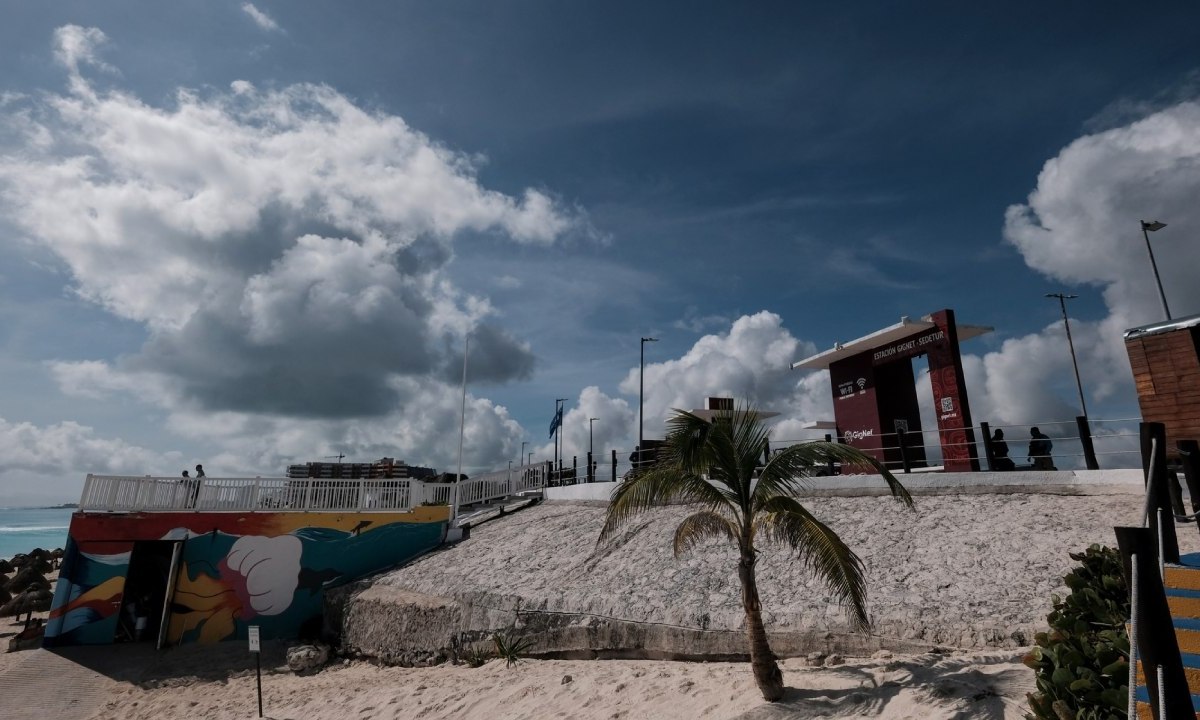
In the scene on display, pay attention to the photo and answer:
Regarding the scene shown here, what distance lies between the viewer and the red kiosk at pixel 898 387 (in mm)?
16203

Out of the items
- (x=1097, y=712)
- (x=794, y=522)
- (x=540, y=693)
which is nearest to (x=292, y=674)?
(x=540, y=693)

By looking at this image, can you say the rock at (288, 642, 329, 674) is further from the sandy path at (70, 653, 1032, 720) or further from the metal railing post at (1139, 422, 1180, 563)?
the metal railing post at (1139, 422, 1180, 563)

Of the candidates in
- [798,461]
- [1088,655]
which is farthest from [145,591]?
[1088,655]

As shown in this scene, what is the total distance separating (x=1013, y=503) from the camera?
39.5 ft

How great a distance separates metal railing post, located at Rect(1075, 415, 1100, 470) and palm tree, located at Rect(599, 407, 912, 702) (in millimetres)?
6952

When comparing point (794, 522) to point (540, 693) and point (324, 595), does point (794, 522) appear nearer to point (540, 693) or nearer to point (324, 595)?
point (540, 693)

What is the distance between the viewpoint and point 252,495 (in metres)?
19.5

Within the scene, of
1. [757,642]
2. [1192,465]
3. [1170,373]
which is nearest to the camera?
[1192,465]

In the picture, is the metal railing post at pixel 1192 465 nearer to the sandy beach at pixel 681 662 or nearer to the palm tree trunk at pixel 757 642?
the sandy beach at pixel 681 662

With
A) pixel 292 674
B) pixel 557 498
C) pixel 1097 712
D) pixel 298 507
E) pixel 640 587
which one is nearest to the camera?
pixel 1097 712

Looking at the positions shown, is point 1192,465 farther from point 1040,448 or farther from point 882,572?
point 1040,448

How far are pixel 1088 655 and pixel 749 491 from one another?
3973mm

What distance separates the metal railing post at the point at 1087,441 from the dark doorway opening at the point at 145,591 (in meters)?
23.2

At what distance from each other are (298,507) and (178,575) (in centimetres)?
356
